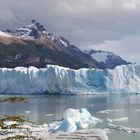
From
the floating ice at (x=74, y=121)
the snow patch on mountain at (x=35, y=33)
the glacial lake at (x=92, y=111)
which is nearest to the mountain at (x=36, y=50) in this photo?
the snow patch on mountain at (x=35, y=33)

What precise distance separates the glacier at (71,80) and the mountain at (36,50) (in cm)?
5020

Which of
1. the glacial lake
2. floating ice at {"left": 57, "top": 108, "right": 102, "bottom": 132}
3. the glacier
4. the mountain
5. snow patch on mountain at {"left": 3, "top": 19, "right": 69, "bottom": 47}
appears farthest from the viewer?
snow patch on mountain at {"left": 3, "top": 19, "right": 69, "bottom": 47}

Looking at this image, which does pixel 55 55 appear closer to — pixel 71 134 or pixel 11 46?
pixel 11 46

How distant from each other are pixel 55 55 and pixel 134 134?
12679 cm

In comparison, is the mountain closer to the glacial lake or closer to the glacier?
the glacier

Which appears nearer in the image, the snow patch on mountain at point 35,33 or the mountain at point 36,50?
the mountain at point 36,50

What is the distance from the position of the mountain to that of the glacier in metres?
50.2

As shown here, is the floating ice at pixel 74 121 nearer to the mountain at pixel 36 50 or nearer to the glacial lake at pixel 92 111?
the glacial lake at pixel 92 111

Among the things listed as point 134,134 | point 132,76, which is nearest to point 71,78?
point 132,76

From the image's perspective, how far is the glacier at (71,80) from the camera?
6031 cm

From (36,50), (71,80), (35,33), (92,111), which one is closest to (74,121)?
(92,111)

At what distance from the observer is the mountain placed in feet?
416

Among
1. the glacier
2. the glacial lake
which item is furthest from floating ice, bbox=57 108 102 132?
the glacier

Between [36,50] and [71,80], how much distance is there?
87529 millimetres
